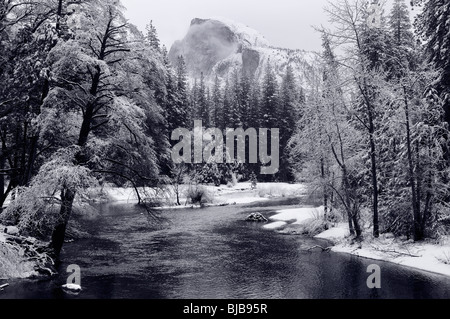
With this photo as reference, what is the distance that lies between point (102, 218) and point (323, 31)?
23.1 metres

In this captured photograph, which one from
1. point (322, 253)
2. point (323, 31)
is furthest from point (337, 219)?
point (323, 31)

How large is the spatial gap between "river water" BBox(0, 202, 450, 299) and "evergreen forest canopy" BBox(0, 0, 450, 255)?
8.62 feet

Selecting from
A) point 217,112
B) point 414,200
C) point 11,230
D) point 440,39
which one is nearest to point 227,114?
point 217,112

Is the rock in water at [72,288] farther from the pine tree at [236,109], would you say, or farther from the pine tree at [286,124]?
the pine tree at [236,109]

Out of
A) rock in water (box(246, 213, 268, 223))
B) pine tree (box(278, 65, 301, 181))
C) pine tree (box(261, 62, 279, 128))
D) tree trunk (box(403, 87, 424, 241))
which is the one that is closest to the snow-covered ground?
pine tree (box(278, 65, 301, 181))

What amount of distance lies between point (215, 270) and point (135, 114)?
306 inches

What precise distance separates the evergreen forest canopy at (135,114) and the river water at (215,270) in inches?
103

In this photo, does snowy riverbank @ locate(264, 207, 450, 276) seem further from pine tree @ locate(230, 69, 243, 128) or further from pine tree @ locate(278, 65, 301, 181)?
pine tree @ locate(230, 69, 243, 128)

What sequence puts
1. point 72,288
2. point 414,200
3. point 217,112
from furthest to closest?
point 217,112 < point 414,200 < point 72,288

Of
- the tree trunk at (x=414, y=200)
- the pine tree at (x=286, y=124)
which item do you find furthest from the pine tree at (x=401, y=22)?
the pine tree at (x=286, y=124)

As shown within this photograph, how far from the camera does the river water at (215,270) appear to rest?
44.2ft

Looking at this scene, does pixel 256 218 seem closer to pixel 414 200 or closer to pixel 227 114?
pixel 414 200

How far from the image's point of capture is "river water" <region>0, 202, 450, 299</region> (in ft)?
44.2

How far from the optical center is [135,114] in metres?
14.8
